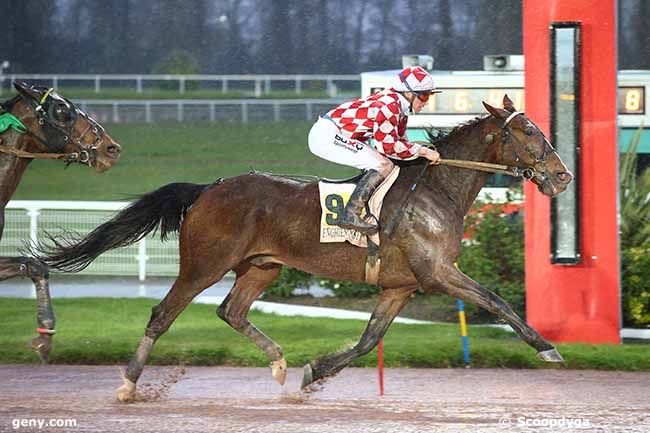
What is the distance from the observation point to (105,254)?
46.2ft

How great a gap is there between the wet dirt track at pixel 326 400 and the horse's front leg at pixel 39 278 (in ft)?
1.29

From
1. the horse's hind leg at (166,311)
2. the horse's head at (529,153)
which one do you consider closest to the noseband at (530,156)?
the horse's head at (529,153)

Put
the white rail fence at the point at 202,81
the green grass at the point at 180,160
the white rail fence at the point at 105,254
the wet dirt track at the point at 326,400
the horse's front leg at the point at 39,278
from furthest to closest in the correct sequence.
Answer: the white rail fence at the point at 202,81 < the green grass at the point at 180,160 < the white rail fence at the point at 105,254 < the horse's front leg at the point at 39,278 < the wet dirt track at the point at 326,400

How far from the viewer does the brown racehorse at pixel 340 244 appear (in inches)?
283

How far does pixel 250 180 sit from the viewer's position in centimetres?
757

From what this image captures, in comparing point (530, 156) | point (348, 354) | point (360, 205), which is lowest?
point (348, 354)

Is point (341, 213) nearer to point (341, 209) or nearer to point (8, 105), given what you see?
point (341, 209)

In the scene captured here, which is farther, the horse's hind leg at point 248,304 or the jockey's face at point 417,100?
the horse's hind leg at point 248,304

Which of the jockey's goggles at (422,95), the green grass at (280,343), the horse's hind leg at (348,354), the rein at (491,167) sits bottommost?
the green grass at (280,343)

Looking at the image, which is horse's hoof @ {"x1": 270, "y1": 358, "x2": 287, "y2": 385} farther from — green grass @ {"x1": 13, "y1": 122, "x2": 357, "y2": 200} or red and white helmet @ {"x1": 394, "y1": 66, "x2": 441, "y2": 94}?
green grass @ {"x1": 13, "y1": 122, "x2": 357, "y2": 200}

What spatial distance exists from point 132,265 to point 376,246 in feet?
24.5

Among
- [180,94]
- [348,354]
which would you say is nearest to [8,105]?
[348,354]

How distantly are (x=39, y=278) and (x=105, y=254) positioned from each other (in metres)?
6.62

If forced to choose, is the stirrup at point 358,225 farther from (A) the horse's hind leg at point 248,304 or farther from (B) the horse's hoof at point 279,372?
(B) the horse's hoof at point 279,372
